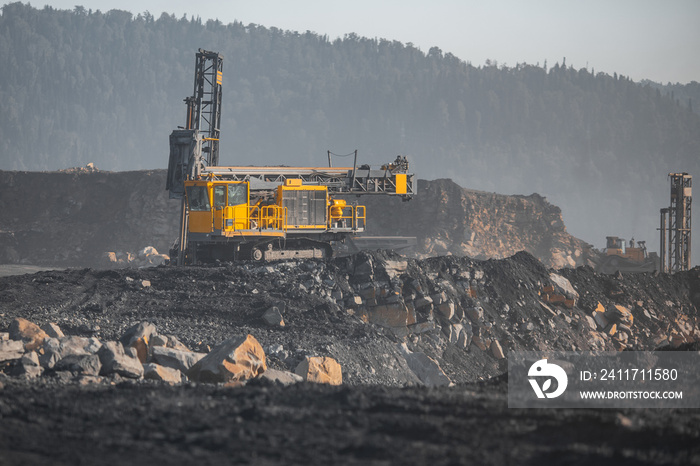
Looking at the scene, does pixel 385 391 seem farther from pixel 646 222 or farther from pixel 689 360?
pixel 646 222

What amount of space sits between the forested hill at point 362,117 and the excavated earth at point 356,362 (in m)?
83.3

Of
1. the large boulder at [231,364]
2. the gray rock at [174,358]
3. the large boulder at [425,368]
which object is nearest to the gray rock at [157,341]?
the gray rock at [174,358]

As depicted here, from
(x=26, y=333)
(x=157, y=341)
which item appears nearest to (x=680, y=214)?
(x=157, y=341)

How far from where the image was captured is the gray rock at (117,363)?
9883mm

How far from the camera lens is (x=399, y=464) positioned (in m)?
5.69

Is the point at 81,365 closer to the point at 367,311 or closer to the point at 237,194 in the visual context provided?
Result: the point at 367,311

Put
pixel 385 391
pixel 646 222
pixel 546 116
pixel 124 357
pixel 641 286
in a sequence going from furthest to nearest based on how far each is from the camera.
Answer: pixel 546 116 < pixel 646 222 < pixel 641 286 < pixel 124 357 < pixel 385 391

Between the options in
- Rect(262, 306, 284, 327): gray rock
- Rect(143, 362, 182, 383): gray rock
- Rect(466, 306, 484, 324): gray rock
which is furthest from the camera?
Rect(466, 306, 484, 324): gray rock

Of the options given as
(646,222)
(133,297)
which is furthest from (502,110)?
(133,297)

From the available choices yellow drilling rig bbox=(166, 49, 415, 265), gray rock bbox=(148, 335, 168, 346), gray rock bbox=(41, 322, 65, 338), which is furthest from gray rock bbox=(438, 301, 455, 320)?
gray rock bbox=(41, 322, 65, 338)

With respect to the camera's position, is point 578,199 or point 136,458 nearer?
point 136,458

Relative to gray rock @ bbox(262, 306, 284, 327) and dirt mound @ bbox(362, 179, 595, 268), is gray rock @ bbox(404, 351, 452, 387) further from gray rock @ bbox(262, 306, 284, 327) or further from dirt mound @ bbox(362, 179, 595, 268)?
dirt mound @ bbox(362, 179, 595, 268)

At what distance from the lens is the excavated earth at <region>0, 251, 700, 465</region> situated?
6090mm

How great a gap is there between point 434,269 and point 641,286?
26.7 feet
